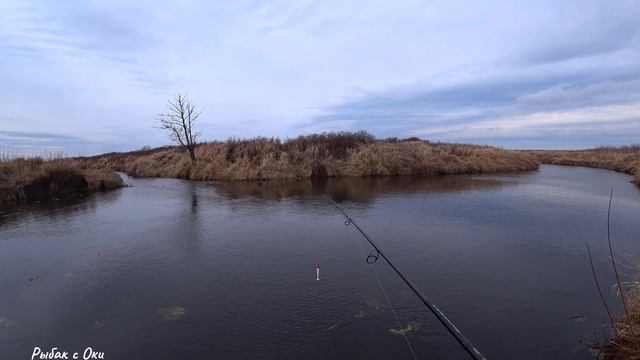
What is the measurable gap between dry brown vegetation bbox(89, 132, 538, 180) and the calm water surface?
1421cm

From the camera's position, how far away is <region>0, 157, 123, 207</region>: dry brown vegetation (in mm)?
20641

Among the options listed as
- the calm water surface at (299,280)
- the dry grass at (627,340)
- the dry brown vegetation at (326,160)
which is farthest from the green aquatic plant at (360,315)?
the dry brown vegetation at (326,160)

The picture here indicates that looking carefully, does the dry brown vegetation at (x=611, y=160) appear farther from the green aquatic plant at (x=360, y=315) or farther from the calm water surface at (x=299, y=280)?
the green aquatic plant at (x=360, y=315)

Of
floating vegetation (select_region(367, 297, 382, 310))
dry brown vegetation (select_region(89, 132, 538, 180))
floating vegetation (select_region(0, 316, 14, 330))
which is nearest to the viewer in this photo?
floating vegetation (select_region(0, 316, 14, 330))

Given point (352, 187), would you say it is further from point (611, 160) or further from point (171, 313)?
point (611, 160)

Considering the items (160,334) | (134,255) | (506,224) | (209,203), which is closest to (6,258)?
(134,255)

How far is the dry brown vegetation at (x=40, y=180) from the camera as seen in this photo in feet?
67.7

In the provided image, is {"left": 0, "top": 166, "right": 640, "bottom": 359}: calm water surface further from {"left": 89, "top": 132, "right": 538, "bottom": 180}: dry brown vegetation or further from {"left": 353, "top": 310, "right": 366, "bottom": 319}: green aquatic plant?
{"left": 89, "top": 132, "right": 538, "bottom": 180}: dry brown vegetation

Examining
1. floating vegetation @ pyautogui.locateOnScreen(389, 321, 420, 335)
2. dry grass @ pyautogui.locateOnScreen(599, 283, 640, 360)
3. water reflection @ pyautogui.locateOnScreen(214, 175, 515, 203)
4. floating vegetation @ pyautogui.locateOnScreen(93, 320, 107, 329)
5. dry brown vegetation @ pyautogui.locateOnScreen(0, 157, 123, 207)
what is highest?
dry brown vegetation @ pyautogui.locateOnScreen(0, 157, 123, 207)

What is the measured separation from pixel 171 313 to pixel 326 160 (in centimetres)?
2580

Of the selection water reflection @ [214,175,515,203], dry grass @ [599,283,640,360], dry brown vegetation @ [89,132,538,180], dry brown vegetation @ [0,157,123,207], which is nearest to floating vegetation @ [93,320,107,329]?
dry grass @ [599,283,640,360]

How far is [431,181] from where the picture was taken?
91.0 feet

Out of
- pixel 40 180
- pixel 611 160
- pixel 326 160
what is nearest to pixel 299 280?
pixel 40 180

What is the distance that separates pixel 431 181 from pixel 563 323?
21.4m
